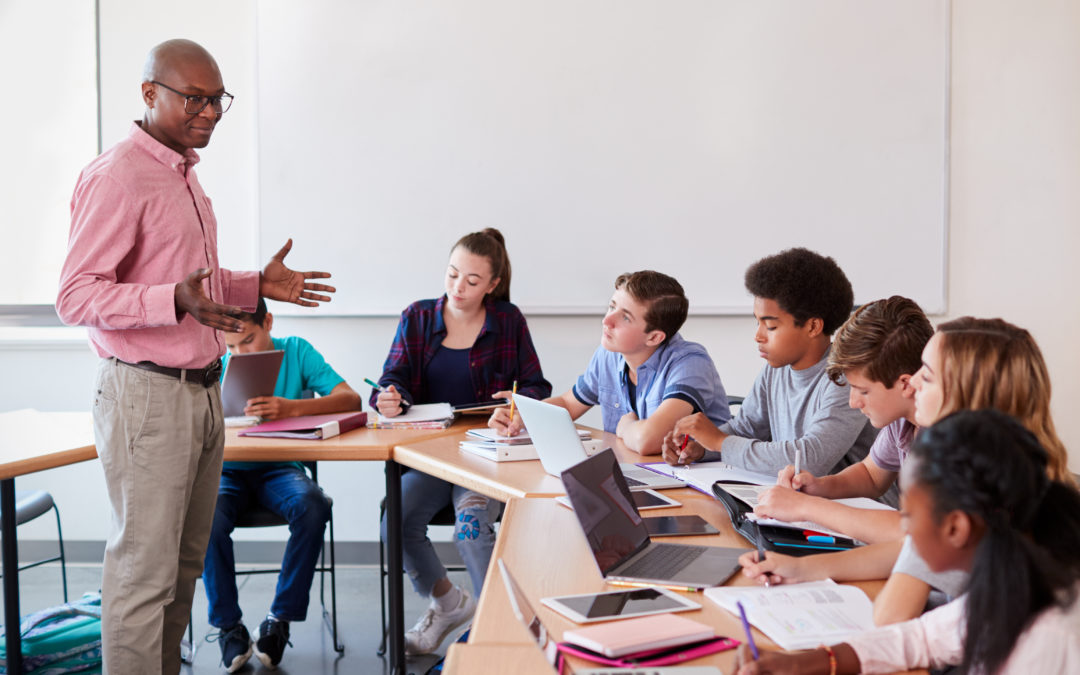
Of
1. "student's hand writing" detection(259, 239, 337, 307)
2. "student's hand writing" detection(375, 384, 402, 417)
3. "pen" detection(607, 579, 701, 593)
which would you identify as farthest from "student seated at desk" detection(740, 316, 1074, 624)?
"student's hand writing" detection(375, 384, 402, 417)

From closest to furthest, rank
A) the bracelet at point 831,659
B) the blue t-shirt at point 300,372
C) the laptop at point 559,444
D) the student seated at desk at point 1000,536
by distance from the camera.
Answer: the student seated at desk at point 1000,536 < the bracelet at point 831,659 < the laptop at point 559,444 < the blue t-shirt at point 300,372

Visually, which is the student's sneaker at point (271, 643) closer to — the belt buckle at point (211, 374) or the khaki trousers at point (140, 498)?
the khaki trousers at point (140, 498)

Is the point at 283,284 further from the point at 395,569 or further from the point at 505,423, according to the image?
the point at 395,569

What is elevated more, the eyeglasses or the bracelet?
the eyeglasses

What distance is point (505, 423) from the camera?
2.45m

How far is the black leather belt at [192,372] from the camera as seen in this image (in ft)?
6.06

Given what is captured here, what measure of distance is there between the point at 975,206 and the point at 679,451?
6.82 feet

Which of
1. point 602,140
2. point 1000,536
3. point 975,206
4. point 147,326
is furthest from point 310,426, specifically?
point 975,206

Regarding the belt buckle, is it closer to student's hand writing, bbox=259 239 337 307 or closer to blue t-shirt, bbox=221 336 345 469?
student's hand writing, bbox=259 239 337 307

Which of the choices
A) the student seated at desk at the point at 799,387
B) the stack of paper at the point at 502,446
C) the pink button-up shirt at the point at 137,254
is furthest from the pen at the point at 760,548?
the pink button-up shirt at the point at 137,254

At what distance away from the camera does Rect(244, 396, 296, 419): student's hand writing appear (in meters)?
2.61

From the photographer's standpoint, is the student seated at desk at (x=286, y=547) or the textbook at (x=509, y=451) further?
the student seated at desk at (x=286, y=547)

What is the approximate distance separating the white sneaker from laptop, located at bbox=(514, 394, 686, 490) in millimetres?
941

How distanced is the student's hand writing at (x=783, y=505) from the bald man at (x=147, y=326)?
1128mm
